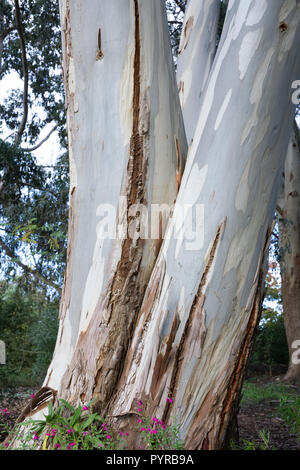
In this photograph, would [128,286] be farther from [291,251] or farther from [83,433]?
[291,251]

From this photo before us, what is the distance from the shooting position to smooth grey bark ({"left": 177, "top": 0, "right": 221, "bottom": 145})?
3.02 metres

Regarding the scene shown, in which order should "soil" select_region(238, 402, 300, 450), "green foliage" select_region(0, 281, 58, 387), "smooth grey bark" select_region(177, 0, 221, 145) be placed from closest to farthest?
"smooth grey bark" select_region(177, 0, 221, 145) < "soil" select_region(238, 402, 300, 450) < "green foliage" select_region(0, 281, 58, 387)

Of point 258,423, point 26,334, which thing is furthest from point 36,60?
point 258,423

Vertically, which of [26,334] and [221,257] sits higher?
[221,257]

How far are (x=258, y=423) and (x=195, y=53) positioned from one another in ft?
10.4

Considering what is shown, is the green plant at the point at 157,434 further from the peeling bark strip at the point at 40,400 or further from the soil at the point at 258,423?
the soil at the point at 258,423

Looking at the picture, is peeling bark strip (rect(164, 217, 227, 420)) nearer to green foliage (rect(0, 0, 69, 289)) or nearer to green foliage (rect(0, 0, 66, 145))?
green foliage (rect(0, 0, 69, 289))

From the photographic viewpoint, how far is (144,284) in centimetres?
207

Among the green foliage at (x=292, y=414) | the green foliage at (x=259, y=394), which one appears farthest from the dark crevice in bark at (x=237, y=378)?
the green foliage at (x=259, y=394)

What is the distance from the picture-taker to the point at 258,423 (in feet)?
14.2

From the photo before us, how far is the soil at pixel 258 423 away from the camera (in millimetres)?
3229

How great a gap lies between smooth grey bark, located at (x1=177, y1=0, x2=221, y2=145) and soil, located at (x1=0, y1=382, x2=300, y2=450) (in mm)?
2041

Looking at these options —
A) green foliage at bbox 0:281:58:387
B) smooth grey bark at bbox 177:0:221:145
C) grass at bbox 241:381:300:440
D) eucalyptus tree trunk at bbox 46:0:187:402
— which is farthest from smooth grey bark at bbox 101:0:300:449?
green foliage at bbox 0:281:58:387

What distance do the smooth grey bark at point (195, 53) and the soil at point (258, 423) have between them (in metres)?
2.04
